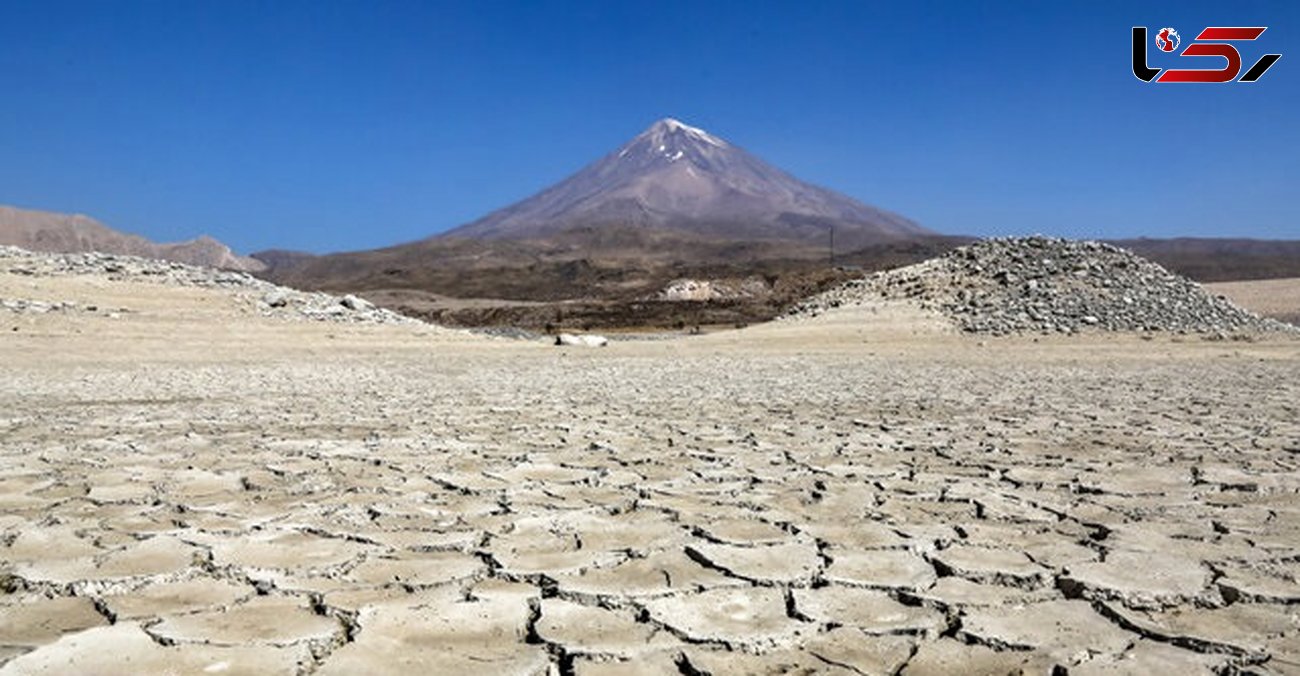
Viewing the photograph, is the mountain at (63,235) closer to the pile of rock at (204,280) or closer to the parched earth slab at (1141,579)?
the pile of rock at (204,280)

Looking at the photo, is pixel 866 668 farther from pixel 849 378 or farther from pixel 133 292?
pixel 133 292

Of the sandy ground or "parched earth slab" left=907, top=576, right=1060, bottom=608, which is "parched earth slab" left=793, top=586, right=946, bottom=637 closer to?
"parched earth slab" left=907, top=576, right=1060, bottom=608

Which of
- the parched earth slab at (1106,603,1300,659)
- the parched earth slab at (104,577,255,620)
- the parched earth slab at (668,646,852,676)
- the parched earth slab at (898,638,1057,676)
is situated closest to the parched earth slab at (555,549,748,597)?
the parched earth slab at (668,646,852,676)

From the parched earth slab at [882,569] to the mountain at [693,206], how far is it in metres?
122

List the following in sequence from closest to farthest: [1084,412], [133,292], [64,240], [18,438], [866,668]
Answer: [866,668], [18,438], [1084,412], [133,292], [64,240]

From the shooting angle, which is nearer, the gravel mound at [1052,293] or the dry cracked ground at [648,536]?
the dry cracked ground at [648,536]

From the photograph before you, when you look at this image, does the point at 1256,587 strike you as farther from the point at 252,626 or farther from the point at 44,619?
the point at 44,619

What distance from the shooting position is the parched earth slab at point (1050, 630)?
2.23 metres

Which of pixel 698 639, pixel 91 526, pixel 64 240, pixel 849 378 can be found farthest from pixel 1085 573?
pixel 64 240

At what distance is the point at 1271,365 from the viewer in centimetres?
1358

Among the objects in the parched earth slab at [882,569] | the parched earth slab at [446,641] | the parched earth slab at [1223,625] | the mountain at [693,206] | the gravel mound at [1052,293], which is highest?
the mountain at [693,206]

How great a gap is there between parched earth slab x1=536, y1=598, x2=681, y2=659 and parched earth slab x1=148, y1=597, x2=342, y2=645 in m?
0.51

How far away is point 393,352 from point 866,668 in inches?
603

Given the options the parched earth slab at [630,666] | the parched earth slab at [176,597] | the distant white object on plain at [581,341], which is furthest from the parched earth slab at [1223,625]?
the distant white object on plain at [581,341]
